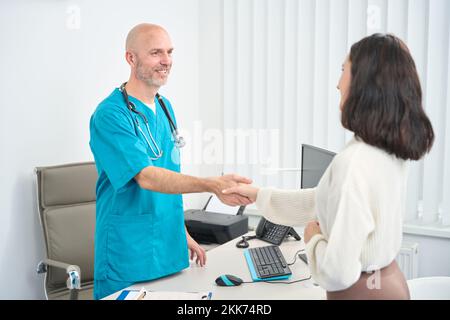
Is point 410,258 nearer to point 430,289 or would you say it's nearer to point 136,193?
point 430,289

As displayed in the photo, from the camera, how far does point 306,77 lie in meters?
2.75

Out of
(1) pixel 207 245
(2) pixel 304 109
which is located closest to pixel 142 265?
(1) pixel 207 245

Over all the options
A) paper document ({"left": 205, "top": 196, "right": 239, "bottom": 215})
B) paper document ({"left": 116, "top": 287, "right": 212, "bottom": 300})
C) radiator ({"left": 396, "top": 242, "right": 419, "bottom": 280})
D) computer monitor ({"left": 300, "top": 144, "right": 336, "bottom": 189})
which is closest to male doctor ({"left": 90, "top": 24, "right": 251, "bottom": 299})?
paper document ({"left": 116, "top": 287, "right": 212, "bottom": 300})

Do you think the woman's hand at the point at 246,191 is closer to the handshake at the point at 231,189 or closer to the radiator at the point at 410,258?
the handshake at the point at 231,189

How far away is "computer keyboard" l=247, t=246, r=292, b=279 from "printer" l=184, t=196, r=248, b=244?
1.38 ft

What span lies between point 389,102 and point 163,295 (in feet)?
2.89

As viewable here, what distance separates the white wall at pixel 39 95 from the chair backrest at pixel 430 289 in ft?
5.43

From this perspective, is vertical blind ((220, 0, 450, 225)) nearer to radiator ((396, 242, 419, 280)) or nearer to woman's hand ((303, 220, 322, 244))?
radiator ((396, 242, 419, 280))

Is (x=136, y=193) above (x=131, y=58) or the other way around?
the other way around

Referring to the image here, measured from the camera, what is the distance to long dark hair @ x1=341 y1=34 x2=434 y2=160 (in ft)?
3.34

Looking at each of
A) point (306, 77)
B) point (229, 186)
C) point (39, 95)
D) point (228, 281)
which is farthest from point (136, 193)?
point (306, 77)

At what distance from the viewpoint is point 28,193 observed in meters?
2.08
